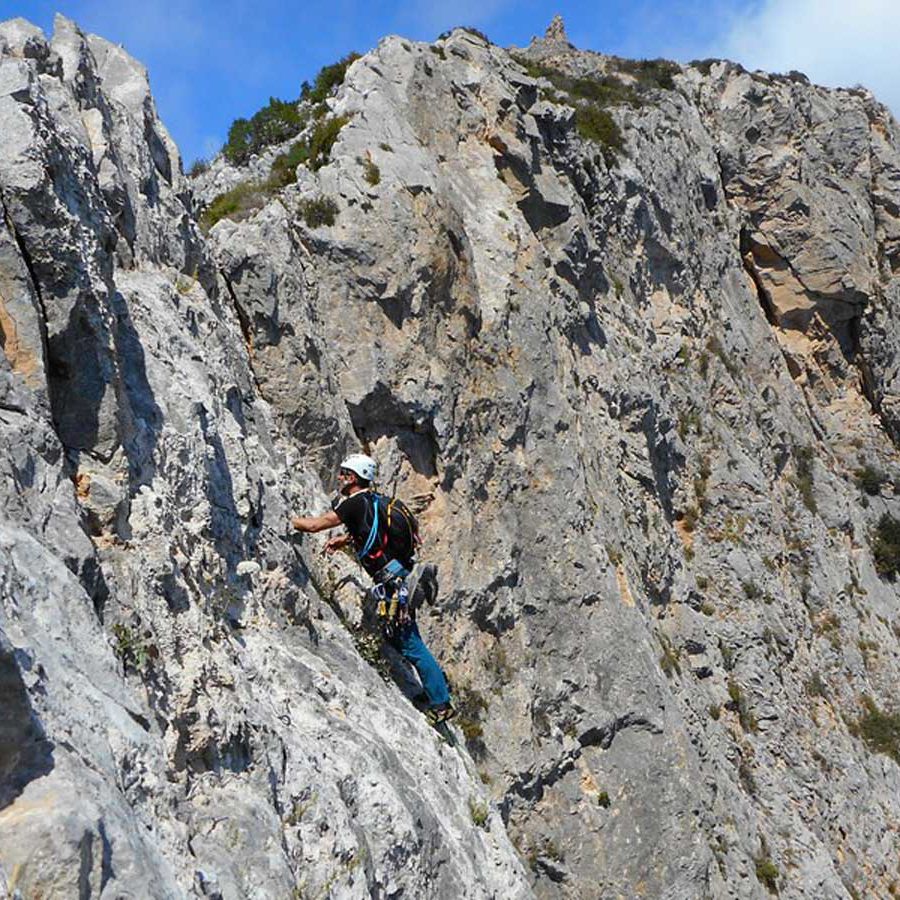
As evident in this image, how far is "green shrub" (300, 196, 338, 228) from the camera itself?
45.7 ft

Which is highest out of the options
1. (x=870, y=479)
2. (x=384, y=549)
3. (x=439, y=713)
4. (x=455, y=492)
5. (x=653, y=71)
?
(x=653, y=71)

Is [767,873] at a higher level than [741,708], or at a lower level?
lower

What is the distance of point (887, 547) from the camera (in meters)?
28.2

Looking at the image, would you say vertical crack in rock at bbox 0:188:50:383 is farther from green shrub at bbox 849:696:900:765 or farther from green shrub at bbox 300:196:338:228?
green shrub at bbox 849:696:900:765

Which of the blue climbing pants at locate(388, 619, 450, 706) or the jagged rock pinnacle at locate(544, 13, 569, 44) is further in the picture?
the jagged rock pinnacle at locate(544, 13, 569, 44)

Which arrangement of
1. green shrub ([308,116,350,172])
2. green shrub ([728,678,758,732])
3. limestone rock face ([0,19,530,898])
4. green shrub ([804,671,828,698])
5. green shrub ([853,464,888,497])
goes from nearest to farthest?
limestone rock face ([0,19,530,898]) < green shrub ([308,116,350,172]) < green shrub ([728,678,758,732]) < green shrub ([804,671,828,698]) < green shrub ([853,464,888,497])

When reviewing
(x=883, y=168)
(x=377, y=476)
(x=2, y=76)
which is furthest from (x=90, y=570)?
(x=883, y=168)

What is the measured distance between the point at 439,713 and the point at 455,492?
14.9 ft

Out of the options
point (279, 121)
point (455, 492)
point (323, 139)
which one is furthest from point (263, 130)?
point (455, 492)

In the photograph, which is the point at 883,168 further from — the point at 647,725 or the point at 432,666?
the point at 432,666

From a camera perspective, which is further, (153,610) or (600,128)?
(600,128)

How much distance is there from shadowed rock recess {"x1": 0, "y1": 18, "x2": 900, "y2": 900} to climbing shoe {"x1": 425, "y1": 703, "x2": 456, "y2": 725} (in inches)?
27.7

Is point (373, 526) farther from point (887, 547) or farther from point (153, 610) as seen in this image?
point (887, 547)

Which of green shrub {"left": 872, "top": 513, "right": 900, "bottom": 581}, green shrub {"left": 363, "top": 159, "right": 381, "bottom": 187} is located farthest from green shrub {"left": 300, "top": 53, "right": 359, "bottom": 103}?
green shrub {"left": 872, "top": 513, "right": 900, "bottom": 581}
